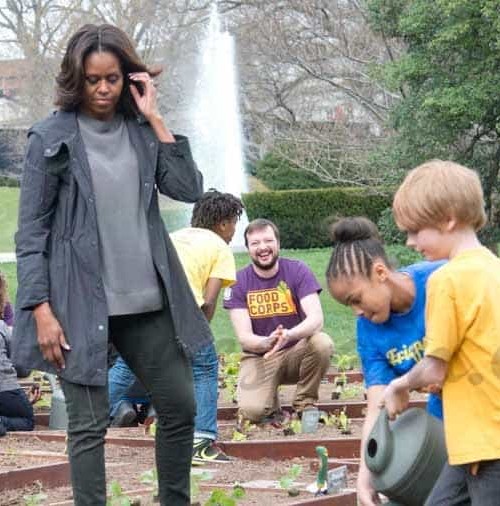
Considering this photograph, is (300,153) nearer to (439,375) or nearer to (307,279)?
(307,279)

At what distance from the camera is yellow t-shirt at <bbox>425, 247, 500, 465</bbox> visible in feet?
12.1

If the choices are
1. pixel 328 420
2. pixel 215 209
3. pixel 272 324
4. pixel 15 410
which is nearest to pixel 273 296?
pixel 272 324

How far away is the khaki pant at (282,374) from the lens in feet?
27.0

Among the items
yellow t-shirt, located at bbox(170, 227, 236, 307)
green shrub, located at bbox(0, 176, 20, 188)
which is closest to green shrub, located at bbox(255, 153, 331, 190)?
green shrub, located at bbox(0, 176, 20, 188)

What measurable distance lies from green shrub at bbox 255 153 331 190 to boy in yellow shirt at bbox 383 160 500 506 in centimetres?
2919

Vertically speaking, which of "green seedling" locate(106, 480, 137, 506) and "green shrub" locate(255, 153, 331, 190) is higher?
"green shrub" locate(255, 153, 331, 190)

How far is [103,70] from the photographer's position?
16.3 feet

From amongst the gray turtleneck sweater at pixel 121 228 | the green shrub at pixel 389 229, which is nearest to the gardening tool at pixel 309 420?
the gray turtleneck sweater at pixel 121 228

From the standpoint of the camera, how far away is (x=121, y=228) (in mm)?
4961

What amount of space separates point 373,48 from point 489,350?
19.5 meters

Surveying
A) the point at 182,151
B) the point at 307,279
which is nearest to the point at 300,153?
the point at 307,279

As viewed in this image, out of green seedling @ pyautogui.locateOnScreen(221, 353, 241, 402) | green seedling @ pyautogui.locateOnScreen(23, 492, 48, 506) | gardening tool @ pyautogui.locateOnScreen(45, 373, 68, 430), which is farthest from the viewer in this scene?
green seedling @ pyautogui.locateOnScreen(221, 353, 241, 402)

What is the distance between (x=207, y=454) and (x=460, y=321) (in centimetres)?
369

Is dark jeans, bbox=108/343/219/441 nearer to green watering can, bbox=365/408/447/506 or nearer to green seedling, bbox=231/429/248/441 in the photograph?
green seedling, bbox=231/429/248/441
